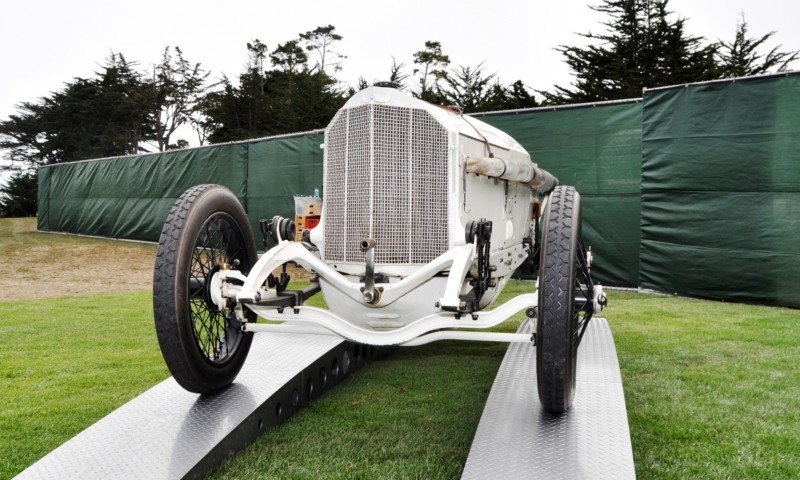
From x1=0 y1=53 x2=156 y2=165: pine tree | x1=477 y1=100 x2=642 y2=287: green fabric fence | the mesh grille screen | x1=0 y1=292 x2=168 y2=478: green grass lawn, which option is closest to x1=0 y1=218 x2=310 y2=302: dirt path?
x1=0 y1=292 x2=168 y2=478: green grass lawn

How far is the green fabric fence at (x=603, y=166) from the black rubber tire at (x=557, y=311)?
18.3 ft

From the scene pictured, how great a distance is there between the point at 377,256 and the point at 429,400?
101 centimetres

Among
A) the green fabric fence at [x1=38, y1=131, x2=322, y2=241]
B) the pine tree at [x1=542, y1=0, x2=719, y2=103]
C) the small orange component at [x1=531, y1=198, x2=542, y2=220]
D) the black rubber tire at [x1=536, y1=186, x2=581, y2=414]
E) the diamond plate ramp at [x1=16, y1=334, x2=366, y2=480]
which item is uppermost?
the pine tree at [x1=542, y1=0, x2=719, y2=103]

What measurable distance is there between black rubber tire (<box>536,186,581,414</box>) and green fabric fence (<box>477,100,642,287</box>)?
18.3 feet

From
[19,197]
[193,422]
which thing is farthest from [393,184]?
[19,197]

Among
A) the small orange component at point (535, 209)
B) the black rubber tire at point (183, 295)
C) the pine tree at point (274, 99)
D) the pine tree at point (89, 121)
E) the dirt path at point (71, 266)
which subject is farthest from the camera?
the pine tree at point (89, 121)

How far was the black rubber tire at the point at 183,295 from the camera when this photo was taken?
9.52 feet

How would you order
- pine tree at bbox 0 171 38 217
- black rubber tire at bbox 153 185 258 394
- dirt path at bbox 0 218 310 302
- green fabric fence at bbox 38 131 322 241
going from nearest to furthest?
black rubber tire at bbox 153 185 258 394, dirt path at bbox 0 218 310 302, green fabric fence at bbox 38 131 322 241, pine tree at bbox 0 171 38 217

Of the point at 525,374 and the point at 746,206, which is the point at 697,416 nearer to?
the point at 525,374

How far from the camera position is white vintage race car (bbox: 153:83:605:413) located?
114 inches

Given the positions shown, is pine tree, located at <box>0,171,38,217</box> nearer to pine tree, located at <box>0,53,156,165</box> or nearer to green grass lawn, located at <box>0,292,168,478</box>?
pine tree, located at <box>0,53,156,165</box>

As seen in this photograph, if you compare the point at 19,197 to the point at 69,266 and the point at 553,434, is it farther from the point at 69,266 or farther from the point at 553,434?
the point at 553,434

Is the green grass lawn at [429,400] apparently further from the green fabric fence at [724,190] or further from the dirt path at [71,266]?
the dirt path at [71,266]

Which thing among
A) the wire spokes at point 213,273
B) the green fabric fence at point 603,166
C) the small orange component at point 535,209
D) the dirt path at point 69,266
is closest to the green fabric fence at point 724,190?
the green fabric fence at point 603,166
